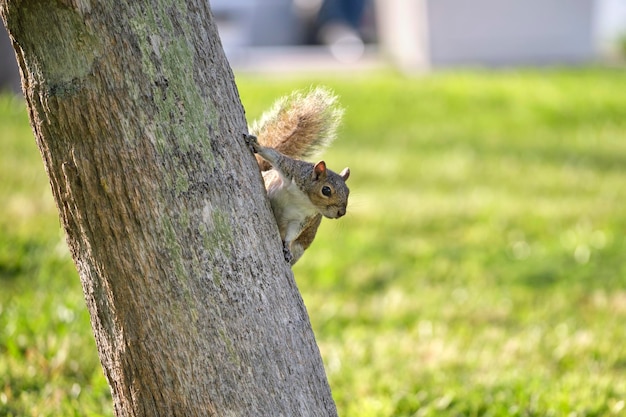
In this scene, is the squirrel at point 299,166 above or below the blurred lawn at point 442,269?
above

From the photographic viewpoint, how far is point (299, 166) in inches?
91.7

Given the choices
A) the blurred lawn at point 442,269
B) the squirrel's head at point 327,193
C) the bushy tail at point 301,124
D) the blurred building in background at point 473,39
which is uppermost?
the bushy tail at point 301,124

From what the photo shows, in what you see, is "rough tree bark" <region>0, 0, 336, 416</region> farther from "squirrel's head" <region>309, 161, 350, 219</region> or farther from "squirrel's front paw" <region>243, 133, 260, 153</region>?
"squirrel's head" <region>309, 161, 350, 219</region>

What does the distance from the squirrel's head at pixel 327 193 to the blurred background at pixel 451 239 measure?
359 mm

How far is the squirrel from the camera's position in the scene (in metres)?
2.22

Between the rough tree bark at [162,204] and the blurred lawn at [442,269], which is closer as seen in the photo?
the rough tree bark at [162,204]

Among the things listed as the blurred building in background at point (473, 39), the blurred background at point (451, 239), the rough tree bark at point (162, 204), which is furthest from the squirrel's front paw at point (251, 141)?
the blurred building in background at point (473, 39)

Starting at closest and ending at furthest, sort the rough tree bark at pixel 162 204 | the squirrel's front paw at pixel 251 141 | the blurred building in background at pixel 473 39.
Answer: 1. the rough tree bark at pixel 162 204
2. the squirrel's front paw at pixel 251 141
3. the blurred building in background at pixel 473 39

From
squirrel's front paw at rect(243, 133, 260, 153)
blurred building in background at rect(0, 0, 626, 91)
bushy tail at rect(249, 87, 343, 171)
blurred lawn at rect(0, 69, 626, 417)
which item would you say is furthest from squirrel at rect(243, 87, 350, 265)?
blurred building in background at rect(0, 0, 626, 91)

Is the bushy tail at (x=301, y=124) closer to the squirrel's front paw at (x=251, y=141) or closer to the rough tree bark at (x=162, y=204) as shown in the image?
the squirrel's front paw at (x=251, y=141)

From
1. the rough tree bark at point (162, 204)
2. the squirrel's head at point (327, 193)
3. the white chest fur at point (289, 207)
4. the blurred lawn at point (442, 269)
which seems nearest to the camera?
the rough tree bark at point (162, 204)

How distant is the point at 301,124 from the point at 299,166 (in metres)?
0.11

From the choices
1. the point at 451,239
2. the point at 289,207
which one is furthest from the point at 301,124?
the point at 451,239

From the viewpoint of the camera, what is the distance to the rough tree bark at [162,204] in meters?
1.72
